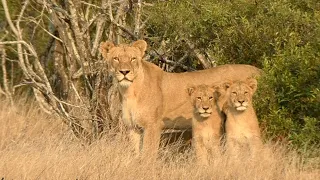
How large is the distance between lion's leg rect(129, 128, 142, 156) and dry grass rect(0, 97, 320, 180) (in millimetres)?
140

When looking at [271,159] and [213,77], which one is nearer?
[271,159]

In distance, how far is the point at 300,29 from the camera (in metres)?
9.23

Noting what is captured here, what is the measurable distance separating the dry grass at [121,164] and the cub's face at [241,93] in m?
0.46

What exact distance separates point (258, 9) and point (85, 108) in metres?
2.10

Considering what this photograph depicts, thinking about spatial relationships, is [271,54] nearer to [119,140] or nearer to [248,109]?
[248,109]

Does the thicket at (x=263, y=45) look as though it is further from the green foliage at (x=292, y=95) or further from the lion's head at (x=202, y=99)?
the lion's head at (x=202, y=99)

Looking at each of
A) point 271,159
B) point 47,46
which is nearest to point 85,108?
point 271,159

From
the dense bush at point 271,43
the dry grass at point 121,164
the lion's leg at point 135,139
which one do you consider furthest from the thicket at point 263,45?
the lion's leg at point 135,139

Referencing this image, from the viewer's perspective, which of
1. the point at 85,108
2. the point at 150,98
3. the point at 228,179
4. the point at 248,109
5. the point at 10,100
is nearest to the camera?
the point at 228,179

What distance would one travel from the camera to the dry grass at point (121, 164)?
779 cm

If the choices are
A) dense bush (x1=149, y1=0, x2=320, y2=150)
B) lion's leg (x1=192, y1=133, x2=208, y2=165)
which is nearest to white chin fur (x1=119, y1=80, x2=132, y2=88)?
lion's leg (x1=192, y1=133, x2=208, y2=165)

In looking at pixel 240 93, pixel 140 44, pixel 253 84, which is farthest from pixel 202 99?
pixel 140 44

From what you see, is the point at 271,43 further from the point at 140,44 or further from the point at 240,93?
the point at 140,44

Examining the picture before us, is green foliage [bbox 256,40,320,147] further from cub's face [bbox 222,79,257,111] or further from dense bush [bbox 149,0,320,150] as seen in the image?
cub's face [bbox 222,79,257,111]
